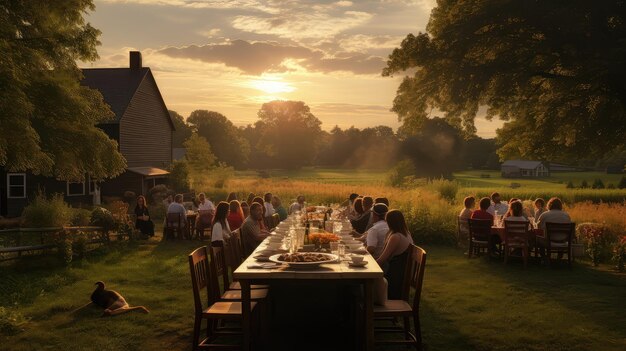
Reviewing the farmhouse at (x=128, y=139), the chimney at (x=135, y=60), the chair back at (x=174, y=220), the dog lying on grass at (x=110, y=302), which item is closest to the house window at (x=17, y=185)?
the farmhouse at (x=128, y=139)

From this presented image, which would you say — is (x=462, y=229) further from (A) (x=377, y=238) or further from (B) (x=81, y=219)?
(B) (x=81, y=219)

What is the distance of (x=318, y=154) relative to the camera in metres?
106

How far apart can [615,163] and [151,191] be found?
251 feet

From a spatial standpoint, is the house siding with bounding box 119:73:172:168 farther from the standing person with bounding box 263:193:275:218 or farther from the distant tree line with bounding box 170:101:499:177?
the distant tree line with bounding box 170:101:499:177

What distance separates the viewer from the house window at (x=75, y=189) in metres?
31.0

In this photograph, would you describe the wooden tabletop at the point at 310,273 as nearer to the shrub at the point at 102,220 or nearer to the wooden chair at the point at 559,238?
the wooden chair at the point at 559,238

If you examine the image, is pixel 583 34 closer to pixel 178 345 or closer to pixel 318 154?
pixel 178 345

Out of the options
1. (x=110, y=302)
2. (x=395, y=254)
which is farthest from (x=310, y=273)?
(x=110, y=302)

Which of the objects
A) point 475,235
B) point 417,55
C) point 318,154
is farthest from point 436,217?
point 318,154

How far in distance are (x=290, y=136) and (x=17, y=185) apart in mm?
69925

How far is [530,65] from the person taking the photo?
19203mm

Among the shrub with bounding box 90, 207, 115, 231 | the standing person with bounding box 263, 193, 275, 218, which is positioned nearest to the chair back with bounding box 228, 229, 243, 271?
the standing person with bounding box 263, 193, 275, 218

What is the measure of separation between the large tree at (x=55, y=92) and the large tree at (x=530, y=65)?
9845 millimetres

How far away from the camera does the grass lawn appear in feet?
25.6
